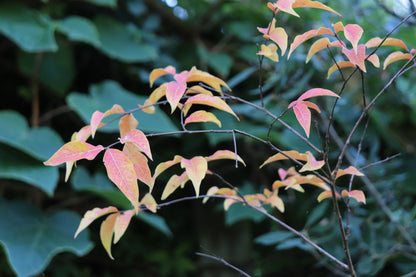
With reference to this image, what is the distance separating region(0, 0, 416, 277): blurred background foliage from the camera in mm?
939

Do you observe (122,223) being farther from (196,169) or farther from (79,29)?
(79,29)

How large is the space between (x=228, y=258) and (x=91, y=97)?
71cm

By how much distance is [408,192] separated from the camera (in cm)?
105

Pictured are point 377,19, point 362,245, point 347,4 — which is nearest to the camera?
point 362,245

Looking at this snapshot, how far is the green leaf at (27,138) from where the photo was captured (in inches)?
36.2

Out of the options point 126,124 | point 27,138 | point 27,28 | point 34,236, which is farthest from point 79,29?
point 126,124

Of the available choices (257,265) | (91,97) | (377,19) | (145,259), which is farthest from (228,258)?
(377,19)

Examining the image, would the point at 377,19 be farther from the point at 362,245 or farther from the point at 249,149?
the point at 362,245

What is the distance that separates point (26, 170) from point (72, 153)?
2.34ft

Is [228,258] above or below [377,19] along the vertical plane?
below

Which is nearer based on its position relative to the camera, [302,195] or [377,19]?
[377,19]

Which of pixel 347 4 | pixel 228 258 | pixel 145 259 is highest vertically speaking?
pixel 347 4

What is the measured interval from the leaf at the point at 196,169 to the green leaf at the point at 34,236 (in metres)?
0.66

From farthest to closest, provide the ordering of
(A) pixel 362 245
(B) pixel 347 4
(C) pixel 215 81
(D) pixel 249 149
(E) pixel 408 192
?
(D) pixel 249 149 → (B) pixel 347 4 → (E) pixel 408 192 → (A) pixel 362 245 → (C) pixel 215 81
